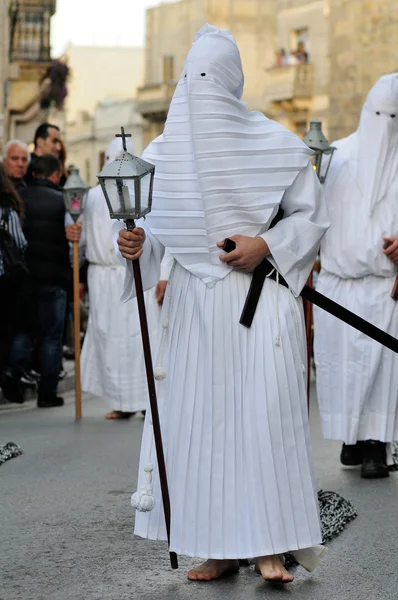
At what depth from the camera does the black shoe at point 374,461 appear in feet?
30.2

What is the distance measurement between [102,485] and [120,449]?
163 cm

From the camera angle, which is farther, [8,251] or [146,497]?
[8,251]

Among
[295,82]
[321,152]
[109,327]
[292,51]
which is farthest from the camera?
[292,51]

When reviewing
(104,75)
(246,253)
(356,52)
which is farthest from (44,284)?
(104,75)

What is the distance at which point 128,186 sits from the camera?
6.34 metres

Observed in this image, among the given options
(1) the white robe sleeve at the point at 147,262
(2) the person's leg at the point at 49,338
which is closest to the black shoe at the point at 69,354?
(2) the person's leg at the point at 49,338

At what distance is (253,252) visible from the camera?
644 cm

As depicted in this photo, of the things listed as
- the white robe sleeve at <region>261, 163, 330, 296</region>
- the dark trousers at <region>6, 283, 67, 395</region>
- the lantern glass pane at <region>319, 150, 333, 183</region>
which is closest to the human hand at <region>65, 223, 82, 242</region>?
the dark trousers at <region>6, 283, 67, 395</region>

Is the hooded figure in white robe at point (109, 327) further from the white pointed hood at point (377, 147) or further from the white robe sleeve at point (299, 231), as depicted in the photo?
the white robe sleeve at point (299, 231)

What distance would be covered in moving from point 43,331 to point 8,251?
1111 mm

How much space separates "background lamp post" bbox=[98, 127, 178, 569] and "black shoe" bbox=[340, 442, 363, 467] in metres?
3.39

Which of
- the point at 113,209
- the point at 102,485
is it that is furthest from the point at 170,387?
the point at 102,485

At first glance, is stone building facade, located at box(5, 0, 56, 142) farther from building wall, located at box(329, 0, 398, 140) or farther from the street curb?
the street curb

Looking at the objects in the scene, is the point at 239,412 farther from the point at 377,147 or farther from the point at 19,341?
Result: the point at 19,341
